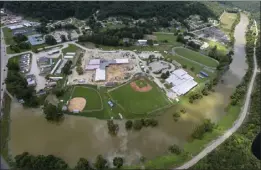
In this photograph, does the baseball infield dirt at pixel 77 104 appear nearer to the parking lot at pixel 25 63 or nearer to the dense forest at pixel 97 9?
the parking lot at pixel 25 63

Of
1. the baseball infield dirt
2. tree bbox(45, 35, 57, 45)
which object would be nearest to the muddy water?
the baseball infield dirt

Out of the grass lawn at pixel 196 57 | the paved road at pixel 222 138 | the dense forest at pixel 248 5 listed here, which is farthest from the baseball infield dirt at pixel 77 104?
the dense forest at pixel 248 5

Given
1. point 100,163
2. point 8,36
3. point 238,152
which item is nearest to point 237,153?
point 238,152

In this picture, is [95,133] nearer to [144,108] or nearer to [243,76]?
[144,108]

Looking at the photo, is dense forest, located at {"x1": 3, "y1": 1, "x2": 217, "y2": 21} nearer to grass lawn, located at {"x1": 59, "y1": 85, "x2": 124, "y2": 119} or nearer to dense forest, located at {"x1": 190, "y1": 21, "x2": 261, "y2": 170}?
grass lawn, located at {"x1": 59, "y1": 85, "x2": 124, "y2": 119}

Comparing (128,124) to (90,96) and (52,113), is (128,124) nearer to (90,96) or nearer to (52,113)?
(90,96)

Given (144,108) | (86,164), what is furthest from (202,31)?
(86,164)
